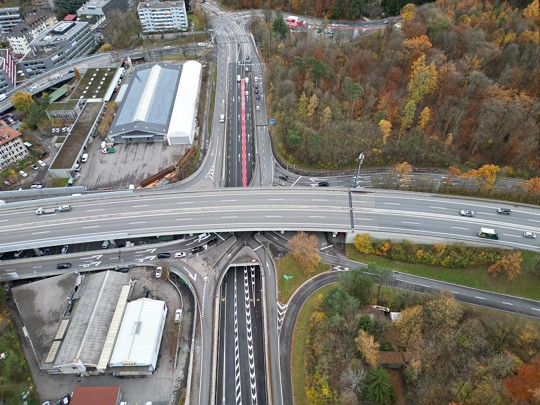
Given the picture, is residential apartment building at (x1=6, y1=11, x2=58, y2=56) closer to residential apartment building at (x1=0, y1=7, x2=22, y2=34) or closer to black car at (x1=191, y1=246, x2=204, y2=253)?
residential apartment building at (x1=0, y1=7, x2=22, y2=34)

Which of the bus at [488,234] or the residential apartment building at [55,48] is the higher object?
the residential apartment building at [55,48]

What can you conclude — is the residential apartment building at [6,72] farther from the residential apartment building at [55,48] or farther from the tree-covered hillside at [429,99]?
the tree-covered hillside at [429,99]

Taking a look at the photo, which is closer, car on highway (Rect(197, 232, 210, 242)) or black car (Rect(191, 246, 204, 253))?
black car (Rect(191, 246, 204, 253))

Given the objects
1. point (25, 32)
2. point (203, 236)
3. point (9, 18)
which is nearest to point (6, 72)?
point (25, 32)

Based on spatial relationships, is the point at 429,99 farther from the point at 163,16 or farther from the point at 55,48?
the point at 55,48

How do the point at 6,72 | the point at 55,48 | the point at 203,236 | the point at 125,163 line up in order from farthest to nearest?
1. the point at 55,48
2. the point at 6,72
3. the point at 125,163
4. the point at 203,236

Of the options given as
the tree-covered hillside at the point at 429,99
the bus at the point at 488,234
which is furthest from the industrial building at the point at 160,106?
the bus at the point at 488,234

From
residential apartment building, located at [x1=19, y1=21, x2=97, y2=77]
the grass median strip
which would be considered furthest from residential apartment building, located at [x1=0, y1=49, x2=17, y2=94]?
the grass median strip
